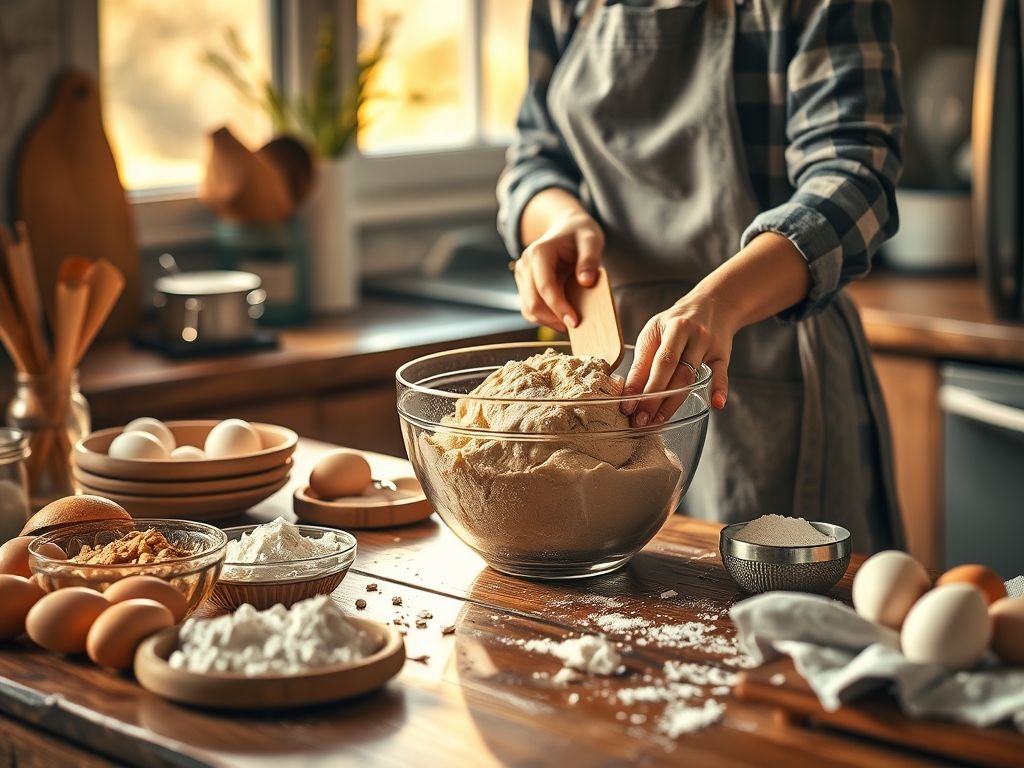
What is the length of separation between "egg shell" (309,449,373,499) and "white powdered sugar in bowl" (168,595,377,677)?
43cm

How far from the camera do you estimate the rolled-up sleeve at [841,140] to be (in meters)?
1.41

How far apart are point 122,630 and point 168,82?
6.51ft

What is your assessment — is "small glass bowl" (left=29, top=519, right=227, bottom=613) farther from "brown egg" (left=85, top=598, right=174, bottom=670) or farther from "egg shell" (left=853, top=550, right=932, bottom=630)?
"egg shell" (left=853, top=550, right=932, bottom=630)

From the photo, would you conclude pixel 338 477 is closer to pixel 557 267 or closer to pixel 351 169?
pixel 557 267

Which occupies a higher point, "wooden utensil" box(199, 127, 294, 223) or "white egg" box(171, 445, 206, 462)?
"wooden utensil" box(199, 127, 294, 223)

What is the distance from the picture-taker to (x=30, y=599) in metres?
1.08

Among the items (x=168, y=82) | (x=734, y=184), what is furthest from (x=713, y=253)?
(x=168, y=82)

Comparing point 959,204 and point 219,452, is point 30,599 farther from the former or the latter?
point 959,204

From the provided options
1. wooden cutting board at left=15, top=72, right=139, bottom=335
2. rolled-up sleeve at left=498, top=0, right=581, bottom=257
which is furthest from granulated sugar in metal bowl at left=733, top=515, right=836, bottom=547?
wooden cutting board at left=15, top=72, right=139, bottom=335

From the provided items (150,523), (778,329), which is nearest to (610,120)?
(778,329)

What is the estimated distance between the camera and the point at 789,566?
114cm

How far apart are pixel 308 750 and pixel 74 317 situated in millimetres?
789

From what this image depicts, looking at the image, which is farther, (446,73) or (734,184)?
(446,73)

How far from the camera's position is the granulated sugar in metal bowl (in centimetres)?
117
